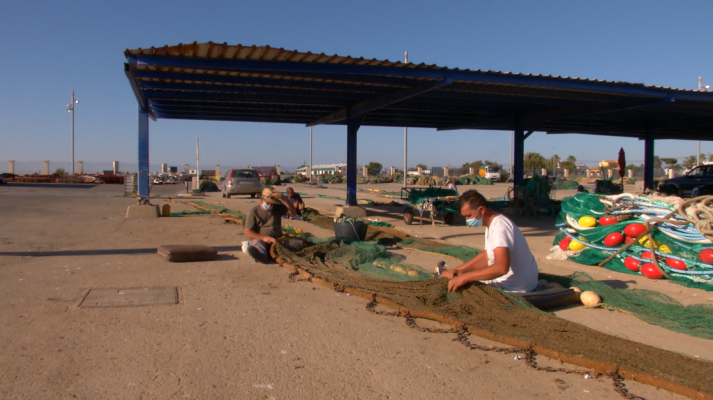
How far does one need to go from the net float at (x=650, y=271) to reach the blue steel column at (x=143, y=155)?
12.8 metres

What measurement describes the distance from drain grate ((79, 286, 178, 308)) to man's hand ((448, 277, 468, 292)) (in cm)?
313

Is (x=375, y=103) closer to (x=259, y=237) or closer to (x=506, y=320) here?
(x=259, y=237)

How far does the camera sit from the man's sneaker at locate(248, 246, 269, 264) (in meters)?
8.00

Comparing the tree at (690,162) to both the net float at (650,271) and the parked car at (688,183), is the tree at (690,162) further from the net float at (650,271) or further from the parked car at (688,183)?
the net float at (650,271)

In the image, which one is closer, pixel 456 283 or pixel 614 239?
pixel 456 283

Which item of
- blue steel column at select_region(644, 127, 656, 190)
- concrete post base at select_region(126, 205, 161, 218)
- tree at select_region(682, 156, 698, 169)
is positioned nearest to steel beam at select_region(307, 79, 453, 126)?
concrete post base at select_region(126, 205, 161, 218)

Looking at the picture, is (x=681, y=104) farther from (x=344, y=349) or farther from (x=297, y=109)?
(x=344, y=349)

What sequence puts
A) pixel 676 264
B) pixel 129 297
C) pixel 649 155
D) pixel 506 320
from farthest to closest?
1. pixel 649 155
2. pixel 676 264
3. pixel 129 297
4. pixel 506 320

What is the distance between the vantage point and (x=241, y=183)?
84.2 feet

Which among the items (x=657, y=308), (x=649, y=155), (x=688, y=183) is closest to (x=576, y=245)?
(x=657, y=308)

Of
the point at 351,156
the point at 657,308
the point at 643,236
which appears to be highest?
the point at 351,156

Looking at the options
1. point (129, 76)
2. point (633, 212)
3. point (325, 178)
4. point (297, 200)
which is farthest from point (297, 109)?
point (325, 178)

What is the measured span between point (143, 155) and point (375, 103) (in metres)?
6.87

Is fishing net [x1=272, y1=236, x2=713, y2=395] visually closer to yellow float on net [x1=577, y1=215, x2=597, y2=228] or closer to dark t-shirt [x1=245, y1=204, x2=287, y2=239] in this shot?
dark t-shirt [x1=245, y1=204, x2=287, y2=239]
